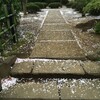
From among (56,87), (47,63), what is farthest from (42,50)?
(56,87)

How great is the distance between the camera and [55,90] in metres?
3.20

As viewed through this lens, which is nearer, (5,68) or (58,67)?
(5,68)

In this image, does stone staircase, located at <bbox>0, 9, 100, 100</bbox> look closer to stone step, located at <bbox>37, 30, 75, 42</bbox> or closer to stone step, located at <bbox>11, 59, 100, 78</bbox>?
stone step, located at <bbox>11, 59, 100, 78</bbox>

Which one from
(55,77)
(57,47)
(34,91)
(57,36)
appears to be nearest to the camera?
(34,91)

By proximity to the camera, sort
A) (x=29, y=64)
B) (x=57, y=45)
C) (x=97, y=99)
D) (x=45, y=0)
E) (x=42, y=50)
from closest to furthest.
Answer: (x=97, y=99) → (x=29, y=64) → (x=42, y=50) → (x=57, y=45) → (x=45, y=0)

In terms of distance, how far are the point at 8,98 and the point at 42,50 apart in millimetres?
2227

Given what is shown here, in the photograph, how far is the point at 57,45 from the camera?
556cm

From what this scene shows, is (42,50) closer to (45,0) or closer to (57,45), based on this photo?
(57,45)

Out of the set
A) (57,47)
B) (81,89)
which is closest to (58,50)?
(57,47)

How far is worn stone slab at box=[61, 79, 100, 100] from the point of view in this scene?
3.02m

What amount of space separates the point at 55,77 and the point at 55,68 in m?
0.24

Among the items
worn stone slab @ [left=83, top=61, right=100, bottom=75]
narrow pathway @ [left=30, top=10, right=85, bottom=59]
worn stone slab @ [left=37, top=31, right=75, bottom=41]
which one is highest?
worn stone slab @ [left=83, top=61, right=100, bottom=75]

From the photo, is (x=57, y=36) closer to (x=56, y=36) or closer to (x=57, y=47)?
(x=56, y=36)

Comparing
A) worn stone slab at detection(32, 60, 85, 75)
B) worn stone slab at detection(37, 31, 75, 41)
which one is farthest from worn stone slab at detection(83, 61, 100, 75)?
worn stone slab at detection(37, 31, 75, 41)
